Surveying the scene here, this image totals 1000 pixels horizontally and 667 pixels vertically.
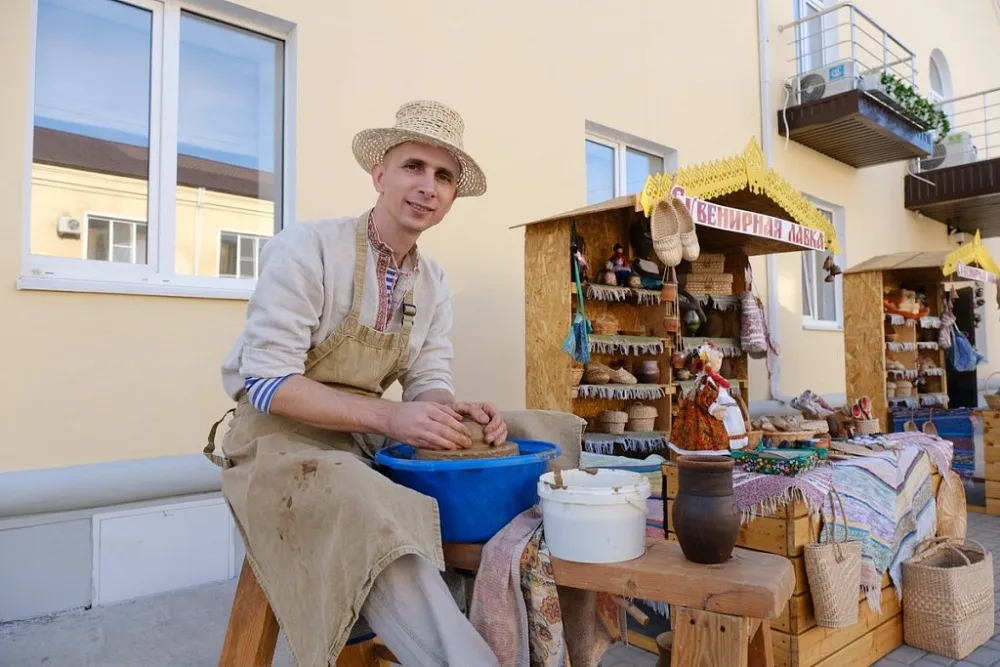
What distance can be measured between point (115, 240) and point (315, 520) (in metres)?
2.92

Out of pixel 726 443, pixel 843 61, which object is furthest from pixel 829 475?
pixel 843 61

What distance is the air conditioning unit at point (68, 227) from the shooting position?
3703 millimetres

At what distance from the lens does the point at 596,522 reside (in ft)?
5.52

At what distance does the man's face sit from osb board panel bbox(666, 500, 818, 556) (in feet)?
5.35

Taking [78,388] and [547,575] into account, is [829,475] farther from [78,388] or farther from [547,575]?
[78,388]

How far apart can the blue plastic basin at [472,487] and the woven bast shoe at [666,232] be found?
3.17 m

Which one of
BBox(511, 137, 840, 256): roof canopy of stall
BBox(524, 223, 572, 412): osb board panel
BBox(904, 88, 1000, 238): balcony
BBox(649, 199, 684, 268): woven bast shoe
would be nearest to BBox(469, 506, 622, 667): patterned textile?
BBox(524, 223, 572, 412): osb board panel

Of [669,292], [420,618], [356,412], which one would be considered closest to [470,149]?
[669,292]

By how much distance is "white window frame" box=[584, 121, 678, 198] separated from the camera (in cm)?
673

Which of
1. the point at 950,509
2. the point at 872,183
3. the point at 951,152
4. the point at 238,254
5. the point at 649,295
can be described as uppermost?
the point at 951,152

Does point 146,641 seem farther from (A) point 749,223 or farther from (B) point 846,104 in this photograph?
(B) point 846,104

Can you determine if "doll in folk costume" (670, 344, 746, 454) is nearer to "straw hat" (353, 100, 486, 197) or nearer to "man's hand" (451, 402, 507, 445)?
"man's hand" (451, 402, 507, 445)

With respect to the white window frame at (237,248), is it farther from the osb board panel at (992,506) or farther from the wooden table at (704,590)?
the osb board panel at (992,506)

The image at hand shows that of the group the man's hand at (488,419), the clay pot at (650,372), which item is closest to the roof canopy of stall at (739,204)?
the clay pot at (650,372)
